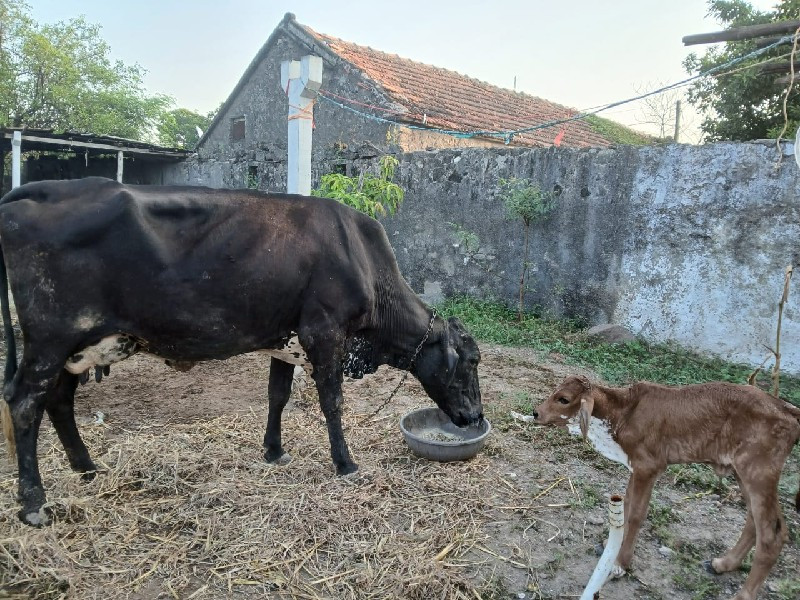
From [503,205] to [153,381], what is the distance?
578 centimetres

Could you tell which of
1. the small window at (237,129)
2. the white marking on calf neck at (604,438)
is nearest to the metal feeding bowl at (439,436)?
the white marking on calf neck at (604,438)

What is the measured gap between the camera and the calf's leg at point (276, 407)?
4.31 meters

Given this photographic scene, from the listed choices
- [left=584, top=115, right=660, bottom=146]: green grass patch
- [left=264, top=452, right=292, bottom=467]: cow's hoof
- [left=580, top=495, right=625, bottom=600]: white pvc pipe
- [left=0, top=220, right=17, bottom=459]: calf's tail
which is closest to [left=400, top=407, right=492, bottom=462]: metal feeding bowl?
[left=264, top=452, right=292, bottom=467]: cow's hoof

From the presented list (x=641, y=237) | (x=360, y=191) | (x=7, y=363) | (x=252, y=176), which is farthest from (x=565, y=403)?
(x=252, y=176)

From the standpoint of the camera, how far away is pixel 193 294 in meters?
3.48

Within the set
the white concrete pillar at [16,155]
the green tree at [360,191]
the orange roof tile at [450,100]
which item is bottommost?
the green tree at [360,191]

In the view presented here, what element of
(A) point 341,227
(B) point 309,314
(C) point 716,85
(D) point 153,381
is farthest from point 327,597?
(C) point 716,85

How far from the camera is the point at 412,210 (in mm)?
10367

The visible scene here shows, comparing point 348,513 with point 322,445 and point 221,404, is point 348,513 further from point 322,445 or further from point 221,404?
point 221,404

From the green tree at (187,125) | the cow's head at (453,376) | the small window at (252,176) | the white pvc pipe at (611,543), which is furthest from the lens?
the green tree at (187,125)

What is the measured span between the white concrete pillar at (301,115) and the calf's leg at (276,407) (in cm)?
224

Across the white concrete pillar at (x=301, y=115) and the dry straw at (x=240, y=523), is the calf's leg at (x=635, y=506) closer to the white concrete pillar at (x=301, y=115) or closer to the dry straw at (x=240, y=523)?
the dry straw at (x=240, y=523)

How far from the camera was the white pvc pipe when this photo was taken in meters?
2.31

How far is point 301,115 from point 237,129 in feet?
33.8
